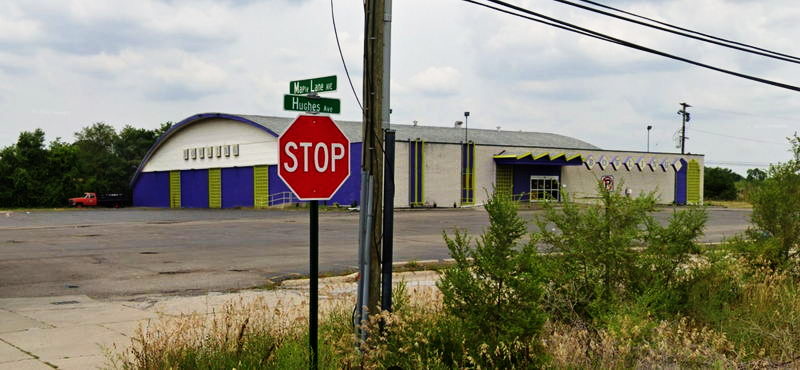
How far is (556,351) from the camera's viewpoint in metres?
6.38

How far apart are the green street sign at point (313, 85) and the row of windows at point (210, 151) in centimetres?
5271

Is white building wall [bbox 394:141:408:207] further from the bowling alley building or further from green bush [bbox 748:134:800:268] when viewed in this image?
green bush [bbox 748:134:800:268]

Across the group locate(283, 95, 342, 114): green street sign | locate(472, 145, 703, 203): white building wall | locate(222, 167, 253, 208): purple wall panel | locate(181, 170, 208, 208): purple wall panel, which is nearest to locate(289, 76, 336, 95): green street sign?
locate(283, 95, 342, 114): green street sign

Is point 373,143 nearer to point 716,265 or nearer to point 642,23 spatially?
point 716,265

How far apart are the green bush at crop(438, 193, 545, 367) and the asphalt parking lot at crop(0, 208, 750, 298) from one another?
237cm

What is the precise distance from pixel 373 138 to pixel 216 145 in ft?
188

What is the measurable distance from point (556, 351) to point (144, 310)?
6666 mm

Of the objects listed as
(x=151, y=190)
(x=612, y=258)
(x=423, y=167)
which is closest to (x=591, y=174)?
(x=423, y=167)

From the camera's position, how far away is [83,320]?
980 centimetres

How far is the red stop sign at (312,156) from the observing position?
6.61 meters

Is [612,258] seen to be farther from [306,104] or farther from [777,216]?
[777,216]

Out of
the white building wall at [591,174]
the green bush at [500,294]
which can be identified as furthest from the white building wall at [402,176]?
the green bush at [500,294]

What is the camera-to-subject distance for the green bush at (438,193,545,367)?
6156mm

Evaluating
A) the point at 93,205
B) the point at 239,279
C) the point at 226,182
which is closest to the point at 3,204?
the point at 93,205
